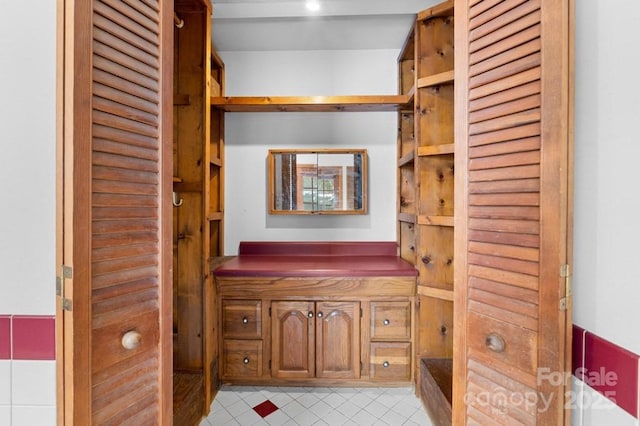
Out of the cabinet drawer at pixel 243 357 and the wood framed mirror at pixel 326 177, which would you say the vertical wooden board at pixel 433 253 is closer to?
the wood framed mirror at pixel 326 177

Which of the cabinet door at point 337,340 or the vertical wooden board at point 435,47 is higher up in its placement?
the vertical wooden board at point 435,47

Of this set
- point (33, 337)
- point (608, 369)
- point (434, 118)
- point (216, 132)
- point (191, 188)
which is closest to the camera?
point (608, 369)

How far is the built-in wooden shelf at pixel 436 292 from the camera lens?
1.74 metres

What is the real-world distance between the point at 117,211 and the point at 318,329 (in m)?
1.44

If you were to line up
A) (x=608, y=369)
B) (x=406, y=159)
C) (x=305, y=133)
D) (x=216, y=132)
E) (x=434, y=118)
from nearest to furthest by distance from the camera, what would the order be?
(x=608, y=369), (x=434, y=118), (x=406, y=159), (x=216, y=132), (x=305, y=133)

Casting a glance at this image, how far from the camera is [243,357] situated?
6.23 feet

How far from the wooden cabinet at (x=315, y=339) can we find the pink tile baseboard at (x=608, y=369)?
4.07 feet

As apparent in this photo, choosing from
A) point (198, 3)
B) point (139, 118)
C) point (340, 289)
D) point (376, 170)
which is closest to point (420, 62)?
point (376, 170)

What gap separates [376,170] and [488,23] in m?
1.53

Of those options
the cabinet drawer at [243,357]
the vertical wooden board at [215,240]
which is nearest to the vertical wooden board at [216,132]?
the vertical wooden board at [215,240]

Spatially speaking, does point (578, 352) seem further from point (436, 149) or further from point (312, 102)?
point (312, 102)

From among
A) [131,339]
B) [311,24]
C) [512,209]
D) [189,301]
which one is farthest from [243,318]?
[311,24]

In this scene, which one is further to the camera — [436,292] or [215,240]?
[215,240]

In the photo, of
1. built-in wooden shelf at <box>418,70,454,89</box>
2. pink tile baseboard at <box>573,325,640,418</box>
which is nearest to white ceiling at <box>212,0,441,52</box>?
built-in wooden shelf at <box>418,70,454,89</box>
